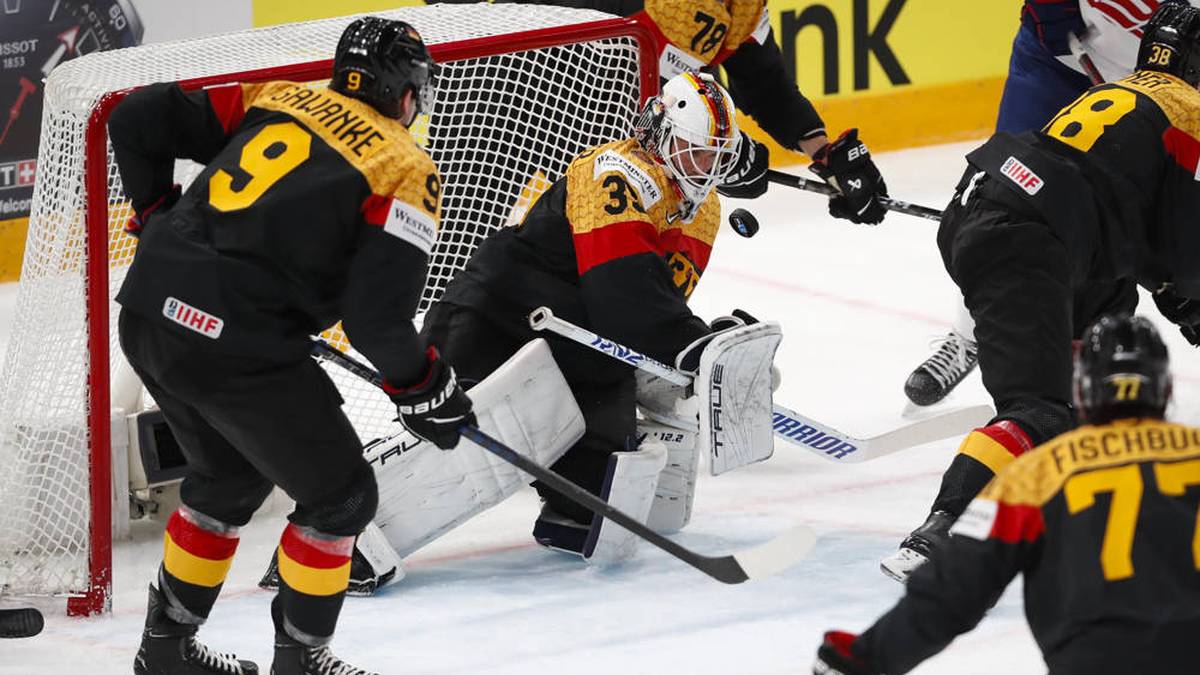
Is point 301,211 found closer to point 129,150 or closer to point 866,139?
point 129,150

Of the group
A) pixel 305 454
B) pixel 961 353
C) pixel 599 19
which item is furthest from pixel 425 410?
pixel 961 353

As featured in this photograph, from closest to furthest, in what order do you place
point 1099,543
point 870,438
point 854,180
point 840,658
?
1. point 1099,543
2. point 840,658
3. point 870,438
4. point 854,180

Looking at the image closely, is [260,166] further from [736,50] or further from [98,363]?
[736,50]

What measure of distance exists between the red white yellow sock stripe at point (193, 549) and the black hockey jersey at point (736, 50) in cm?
191

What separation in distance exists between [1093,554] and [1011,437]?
4.51ft

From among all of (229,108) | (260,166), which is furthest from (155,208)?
(260,166)

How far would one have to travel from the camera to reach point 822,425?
4.13m

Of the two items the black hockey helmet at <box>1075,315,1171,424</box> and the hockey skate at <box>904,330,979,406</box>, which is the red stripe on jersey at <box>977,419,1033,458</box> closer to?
the black hockey helmet at <box>1075,315,1171,424</box>

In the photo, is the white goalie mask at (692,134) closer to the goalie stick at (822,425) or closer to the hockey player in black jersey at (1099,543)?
the goalie stick at (822,425)

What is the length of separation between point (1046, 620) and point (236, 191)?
1402 millimetres

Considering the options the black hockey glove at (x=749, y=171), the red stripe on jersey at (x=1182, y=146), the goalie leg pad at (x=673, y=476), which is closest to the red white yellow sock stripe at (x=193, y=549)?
the goalie leg pad at (x=673, y=476)

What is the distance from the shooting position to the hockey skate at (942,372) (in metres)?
5.07

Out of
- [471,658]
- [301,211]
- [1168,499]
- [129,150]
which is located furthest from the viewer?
[471,658]

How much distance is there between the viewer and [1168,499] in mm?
2162
